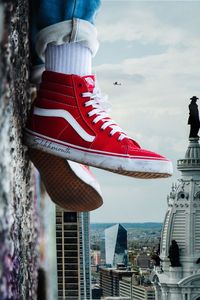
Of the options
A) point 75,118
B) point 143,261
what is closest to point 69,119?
point 75,118

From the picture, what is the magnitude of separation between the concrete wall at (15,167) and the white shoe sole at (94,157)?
1 cm

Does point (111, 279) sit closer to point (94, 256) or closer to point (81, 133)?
point (94, 256)

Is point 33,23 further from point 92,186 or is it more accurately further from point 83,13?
point 92,186

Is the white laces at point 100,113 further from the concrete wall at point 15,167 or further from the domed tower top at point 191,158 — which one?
the domed tower top at point 191,158

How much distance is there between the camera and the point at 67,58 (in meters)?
0.62

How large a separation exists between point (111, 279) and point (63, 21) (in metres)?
10.6

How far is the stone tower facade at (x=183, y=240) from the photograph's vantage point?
1153 cm

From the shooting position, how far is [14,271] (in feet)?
1.66

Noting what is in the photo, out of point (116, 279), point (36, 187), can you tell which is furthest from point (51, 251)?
point (116, 279)

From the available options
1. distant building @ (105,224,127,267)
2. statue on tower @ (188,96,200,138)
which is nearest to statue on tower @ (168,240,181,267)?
distant building @ (105,224,127,267)

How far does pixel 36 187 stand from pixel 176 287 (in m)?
11.2

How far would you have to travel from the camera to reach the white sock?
0.62m

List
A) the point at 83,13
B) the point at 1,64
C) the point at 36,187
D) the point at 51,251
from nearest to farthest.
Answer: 1. the point at 1,64
2. the point at 83,13
3. the point at 36,187
4. the point at 51,251

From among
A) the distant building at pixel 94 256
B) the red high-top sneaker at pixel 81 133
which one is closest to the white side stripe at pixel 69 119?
the red high-top sneaker at pixel 81 133
